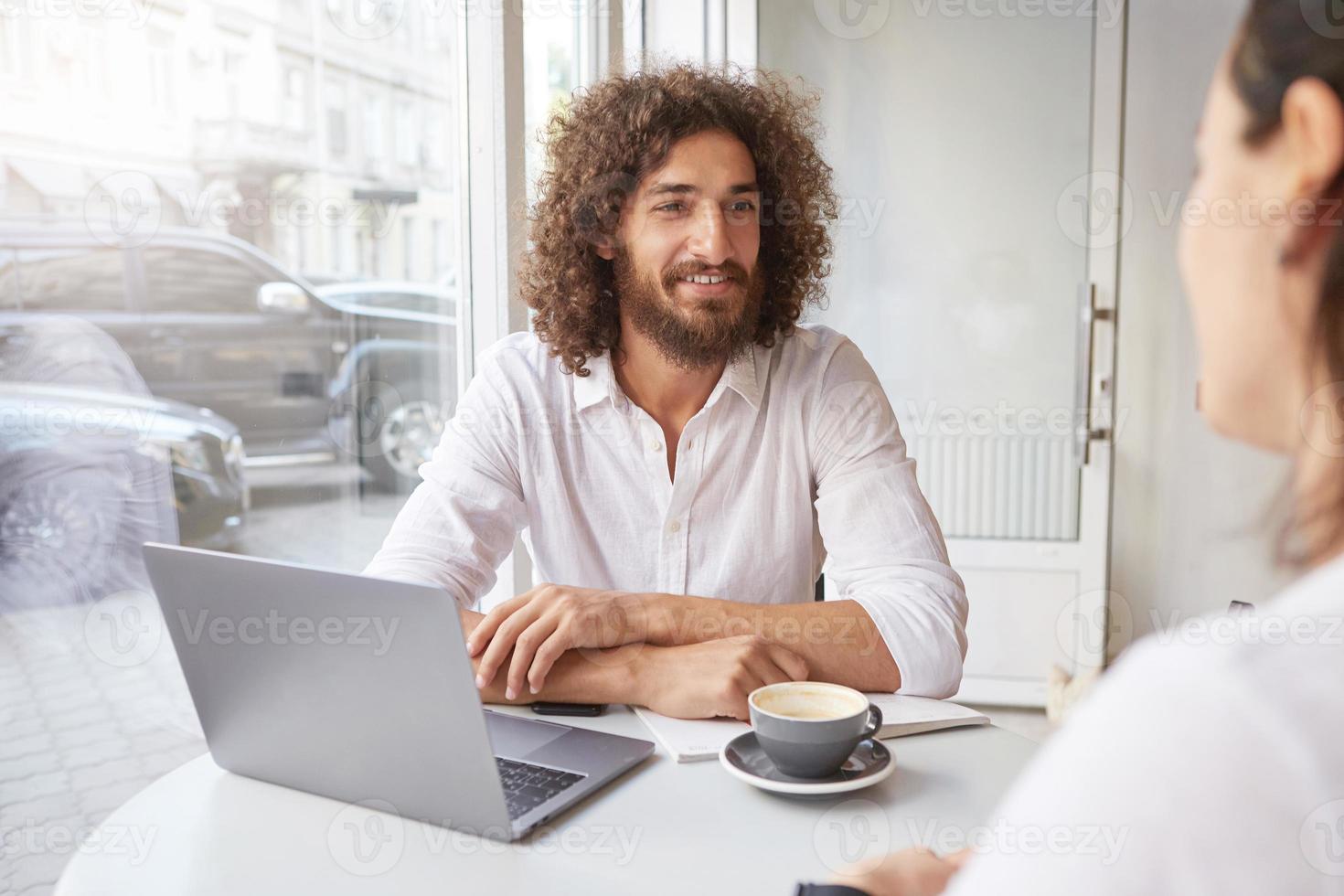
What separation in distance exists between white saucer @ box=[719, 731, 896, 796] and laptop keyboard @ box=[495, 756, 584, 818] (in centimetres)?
15

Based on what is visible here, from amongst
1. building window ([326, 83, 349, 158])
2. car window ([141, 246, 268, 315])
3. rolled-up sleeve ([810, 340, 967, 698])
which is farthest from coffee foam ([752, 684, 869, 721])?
building window ([326, 83, 349, 158])

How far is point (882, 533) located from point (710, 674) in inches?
17.4

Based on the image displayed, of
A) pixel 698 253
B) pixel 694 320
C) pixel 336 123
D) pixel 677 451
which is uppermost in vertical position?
pixel 336 123

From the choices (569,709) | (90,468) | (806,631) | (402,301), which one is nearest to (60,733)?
(90,468)

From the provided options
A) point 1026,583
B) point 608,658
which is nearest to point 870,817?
point 608,658

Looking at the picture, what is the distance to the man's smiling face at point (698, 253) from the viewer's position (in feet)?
5.62

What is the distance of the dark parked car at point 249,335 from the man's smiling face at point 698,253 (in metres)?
0.55

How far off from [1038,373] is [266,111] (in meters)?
2.54

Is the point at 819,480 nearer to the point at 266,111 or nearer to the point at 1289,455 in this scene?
the point at 266,111

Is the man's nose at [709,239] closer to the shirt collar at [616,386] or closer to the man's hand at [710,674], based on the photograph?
the shirt collar at [616,386]

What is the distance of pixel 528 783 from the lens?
37.5 inches

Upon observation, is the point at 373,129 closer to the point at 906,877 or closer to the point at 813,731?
the point at 813,731

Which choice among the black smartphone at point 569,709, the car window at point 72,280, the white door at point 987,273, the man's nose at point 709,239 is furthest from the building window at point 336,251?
the white door at point 987,273

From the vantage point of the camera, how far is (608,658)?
1.21 meters
